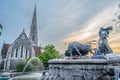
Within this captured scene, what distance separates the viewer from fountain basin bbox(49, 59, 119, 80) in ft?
34.6

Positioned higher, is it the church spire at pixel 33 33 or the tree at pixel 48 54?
the church spire at pixel 33 33

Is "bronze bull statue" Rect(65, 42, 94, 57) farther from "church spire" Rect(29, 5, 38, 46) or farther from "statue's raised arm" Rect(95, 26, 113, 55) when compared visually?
"church spire" Rect(29, 5, 38, 46)

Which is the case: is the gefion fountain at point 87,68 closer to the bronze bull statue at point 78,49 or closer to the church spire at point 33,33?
the bronze bull statue at point 78,49

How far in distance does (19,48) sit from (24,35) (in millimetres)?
4094

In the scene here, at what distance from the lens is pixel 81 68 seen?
1092 cm

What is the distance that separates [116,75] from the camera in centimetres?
1016

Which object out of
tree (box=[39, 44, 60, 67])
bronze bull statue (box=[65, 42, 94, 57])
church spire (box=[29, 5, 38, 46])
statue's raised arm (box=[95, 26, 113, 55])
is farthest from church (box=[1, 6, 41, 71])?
statue's raised arm (box=[95, 26, 113, 55])

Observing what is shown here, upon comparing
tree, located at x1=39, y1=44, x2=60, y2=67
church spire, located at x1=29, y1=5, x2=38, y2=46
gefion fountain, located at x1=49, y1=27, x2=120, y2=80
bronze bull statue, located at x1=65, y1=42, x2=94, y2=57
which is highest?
church spire, located at x1=29, y1=5, x2=38, y2=46

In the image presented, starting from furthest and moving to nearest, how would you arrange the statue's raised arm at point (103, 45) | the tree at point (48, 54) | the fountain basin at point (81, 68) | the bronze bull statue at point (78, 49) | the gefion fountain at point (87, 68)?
the tree at point (48, 54)
the bronze bull statue at point (78, 49)
the statue's raised arm at point (103, 45)
the fountain basin at point (81, 68)
the gefion fountain at point (87, 68)

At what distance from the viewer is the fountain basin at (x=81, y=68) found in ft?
34.6

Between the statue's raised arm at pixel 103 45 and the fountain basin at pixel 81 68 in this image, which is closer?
the fountain basin at pixel 81 68

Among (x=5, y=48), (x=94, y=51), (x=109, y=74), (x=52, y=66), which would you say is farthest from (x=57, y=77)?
(x=5, y=48)

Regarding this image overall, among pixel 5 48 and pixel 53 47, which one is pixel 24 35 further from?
pixel 53 47

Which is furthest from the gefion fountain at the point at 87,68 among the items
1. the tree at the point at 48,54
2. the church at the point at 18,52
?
the church at the point at 18,52
